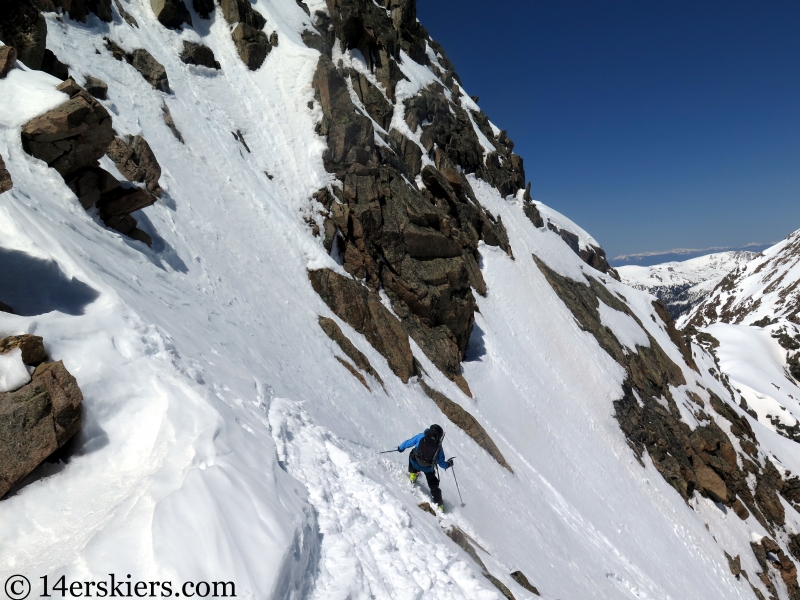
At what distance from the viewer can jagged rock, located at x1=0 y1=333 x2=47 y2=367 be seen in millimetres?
5840

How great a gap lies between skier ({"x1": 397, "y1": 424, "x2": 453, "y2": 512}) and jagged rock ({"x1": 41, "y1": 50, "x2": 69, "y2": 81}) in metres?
18.9

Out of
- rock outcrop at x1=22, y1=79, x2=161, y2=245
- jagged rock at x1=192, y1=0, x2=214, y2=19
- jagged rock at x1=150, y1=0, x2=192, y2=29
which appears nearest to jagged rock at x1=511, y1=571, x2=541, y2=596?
rock outcrop at x1=22, y1=79, x2=161, y2=245

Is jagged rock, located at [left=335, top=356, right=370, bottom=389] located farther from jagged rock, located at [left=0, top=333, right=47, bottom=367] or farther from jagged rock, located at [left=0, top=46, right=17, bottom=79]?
jagged rock, located at [left=0, top=46, right=17, bottom=79]

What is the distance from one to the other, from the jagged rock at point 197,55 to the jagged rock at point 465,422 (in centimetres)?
2430

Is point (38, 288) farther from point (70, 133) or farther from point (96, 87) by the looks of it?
point (96, 87)

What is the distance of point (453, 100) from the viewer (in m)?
50.3

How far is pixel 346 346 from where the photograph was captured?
18.2m

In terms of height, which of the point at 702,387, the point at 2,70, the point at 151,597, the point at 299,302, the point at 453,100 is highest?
the point at 453,100

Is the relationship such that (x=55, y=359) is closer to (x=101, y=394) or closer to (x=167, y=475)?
(x=101, y=394)

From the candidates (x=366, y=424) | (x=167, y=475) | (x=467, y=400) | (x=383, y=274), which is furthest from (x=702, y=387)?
(x=167, y=475)

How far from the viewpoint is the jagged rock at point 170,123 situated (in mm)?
21062

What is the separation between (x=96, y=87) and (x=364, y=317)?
15351mm

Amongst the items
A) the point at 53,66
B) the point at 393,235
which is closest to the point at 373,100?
the point at 393,235

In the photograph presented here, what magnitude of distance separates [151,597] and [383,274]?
22251 millimetres
